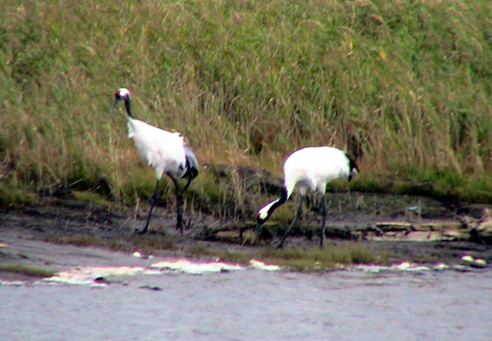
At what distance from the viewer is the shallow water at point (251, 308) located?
5.55 meters

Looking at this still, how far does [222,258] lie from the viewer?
7.72 meters

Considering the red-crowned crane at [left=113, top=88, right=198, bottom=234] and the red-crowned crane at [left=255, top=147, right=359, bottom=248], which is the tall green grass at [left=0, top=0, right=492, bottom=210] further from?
the red-crowned crane at [left=255, top=147, right=359, bottom=248]

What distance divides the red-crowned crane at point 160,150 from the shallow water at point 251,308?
2.33 meters

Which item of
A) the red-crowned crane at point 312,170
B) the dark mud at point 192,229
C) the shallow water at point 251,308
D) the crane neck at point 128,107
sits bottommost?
the shallow water at point 251,308

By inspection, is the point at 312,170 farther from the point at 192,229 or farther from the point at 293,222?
the point at 192,229

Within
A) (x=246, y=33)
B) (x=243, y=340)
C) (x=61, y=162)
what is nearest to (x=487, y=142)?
(x=246, y=33)

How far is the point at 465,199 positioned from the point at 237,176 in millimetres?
2622

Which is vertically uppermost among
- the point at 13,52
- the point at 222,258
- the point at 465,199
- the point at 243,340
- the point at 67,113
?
the point at 13,52

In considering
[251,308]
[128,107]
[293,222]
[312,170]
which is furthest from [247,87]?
[251,308]

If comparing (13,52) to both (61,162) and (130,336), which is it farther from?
(130,336)

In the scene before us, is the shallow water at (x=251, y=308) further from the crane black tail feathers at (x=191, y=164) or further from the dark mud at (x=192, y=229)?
the crane black tail feathers at (x=191, y=164)

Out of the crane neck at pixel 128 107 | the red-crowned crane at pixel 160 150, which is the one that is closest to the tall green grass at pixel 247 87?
the red-crowned crane at pixel 160 150

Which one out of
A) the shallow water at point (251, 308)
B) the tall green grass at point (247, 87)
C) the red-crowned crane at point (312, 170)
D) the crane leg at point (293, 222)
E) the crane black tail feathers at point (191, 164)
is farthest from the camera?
the tall green grass at point (247, 87)

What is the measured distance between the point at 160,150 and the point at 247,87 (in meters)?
2.38
